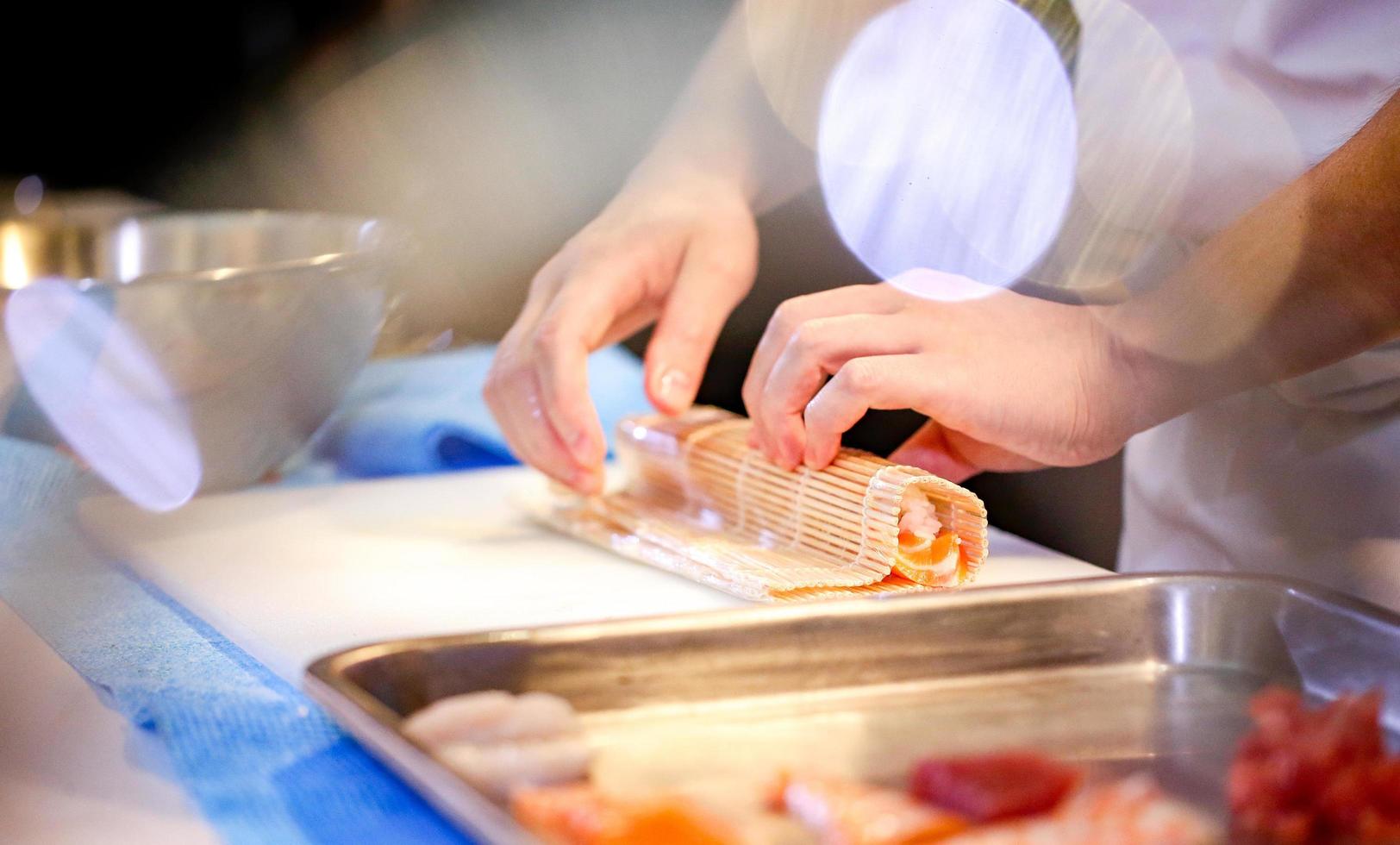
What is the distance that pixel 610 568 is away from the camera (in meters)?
1.22

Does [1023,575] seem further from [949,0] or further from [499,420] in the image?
[949,0]

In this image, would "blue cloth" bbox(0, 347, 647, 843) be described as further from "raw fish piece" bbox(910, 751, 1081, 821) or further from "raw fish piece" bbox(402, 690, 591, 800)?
"raw fish piece" bbox(910, 751, 1081, 821)

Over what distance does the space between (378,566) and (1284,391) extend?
84cm

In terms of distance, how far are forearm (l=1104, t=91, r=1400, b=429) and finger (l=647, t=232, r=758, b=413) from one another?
475 millimetres

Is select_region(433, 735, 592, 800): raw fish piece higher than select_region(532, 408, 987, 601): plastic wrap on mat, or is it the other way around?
select_region(433, 735, 592, 800): raw fish piece

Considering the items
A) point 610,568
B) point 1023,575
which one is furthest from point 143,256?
point 1023,575

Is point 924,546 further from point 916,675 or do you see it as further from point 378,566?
point 378,566

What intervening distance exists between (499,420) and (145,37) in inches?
106

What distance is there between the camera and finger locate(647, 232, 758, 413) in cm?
141

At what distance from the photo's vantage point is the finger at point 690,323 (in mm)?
1414

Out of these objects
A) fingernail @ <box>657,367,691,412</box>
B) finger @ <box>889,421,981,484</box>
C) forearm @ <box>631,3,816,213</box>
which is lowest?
finger @ <box>889,421,981,484</box>

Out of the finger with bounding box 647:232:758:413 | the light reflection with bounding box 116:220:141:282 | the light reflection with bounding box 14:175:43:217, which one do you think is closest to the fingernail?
the finger with bounding box 647:232:758:413

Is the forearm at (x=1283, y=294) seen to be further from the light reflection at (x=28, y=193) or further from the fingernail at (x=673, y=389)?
the light reflection at (x=28, y=193)

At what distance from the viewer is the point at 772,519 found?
122cm
